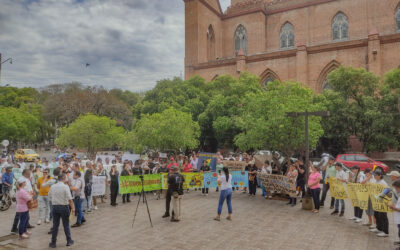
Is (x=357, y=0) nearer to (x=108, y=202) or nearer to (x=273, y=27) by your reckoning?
(x=273, y=27)

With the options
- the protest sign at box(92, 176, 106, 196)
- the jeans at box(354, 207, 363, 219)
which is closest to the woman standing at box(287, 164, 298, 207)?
the jeans at box(354, 207, 363, 219)

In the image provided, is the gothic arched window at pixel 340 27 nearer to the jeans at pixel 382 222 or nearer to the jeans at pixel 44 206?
the jeans at pixel 382 222

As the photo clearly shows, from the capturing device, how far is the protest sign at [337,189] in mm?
9258

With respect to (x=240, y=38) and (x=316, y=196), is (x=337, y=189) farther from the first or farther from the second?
(x=240, y=38)

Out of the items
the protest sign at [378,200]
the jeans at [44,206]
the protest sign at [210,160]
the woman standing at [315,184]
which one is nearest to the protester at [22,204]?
the jeans at [44,206]

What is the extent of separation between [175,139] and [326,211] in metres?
11.1

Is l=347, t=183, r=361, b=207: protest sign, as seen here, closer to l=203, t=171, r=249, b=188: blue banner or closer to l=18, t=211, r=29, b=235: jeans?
l=203, t=171, r=249, b=188: blue banner

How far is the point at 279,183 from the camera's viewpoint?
11.7 m

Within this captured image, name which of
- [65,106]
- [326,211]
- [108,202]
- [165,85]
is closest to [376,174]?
[326,211]

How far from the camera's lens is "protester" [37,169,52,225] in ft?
27.8

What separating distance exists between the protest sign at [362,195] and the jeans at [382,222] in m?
0.46

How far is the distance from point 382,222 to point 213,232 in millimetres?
4480

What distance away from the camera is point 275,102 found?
1362 centimetres

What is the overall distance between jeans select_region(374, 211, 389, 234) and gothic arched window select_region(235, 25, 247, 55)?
39.5 metres
